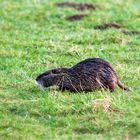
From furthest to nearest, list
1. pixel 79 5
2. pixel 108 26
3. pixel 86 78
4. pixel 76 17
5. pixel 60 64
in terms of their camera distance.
A: pixel 79 5 < pixel 76 17 < pixel 108 26 < pixel 60 64 < pixel 86 78

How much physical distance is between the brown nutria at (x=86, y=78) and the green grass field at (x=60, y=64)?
0.11 metres

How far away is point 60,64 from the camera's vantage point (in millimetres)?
8938

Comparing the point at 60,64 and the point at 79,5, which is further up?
the point at 60,64

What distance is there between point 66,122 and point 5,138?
0.69 metres

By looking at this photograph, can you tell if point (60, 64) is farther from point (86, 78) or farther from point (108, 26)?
point (108, 26)

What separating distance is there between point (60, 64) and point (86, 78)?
1.57m

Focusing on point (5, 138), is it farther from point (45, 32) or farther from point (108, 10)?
point (108, 10)

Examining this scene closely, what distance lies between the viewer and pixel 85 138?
5898mm

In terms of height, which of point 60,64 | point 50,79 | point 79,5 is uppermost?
point 50,79

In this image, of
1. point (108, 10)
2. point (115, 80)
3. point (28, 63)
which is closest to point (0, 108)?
point (115, 80)

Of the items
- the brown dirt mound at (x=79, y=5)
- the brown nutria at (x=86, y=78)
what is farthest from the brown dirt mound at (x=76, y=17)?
the brown nutria at (x=86, y=78)

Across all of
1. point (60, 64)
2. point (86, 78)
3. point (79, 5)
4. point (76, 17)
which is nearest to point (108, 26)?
point (76, 17)

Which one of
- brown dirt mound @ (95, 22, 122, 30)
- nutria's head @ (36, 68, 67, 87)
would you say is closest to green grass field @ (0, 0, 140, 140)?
nutria's head @ (36, 68, 67, 87)

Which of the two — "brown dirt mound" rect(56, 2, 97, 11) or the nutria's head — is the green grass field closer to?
the nutria's head
